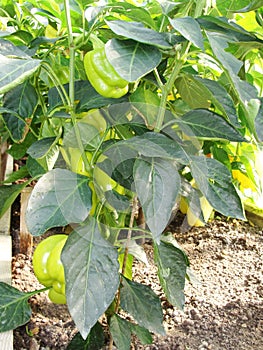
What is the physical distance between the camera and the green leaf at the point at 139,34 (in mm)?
765

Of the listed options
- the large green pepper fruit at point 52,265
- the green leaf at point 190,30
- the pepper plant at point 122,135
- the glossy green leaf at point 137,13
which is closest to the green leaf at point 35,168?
the pepper plant at point 122,135

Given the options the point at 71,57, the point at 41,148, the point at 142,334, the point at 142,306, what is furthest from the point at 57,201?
the point at 142,334

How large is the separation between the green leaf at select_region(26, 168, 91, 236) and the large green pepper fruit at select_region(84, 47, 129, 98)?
147 millimetres

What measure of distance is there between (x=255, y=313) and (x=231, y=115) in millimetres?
847

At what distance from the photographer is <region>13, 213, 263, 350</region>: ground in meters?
1.40

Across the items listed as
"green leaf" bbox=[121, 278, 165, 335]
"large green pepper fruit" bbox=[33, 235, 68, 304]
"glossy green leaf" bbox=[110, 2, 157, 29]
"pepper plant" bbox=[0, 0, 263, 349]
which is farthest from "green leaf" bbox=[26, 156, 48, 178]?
"glossy green leaf" bbox=[110, 2, 157, 29]

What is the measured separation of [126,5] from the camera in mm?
943

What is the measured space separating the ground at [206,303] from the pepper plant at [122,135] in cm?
24

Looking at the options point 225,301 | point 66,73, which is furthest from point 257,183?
point 66,73

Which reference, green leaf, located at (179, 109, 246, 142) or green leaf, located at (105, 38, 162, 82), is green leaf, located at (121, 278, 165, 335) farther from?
→ green leaf, located at (105, 38, 162, 82)

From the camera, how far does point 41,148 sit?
Result: 954 millimetres

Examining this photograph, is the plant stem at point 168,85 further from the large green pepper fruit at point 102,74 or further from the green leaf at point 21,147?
the green leaf at point 21,147

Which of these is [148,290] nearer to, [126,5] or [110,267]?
[110,267]

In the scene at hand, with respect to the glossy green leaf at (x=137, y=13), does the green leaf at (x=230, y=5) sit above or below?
below
